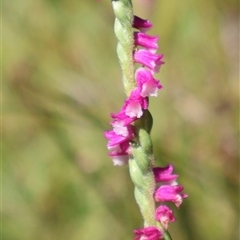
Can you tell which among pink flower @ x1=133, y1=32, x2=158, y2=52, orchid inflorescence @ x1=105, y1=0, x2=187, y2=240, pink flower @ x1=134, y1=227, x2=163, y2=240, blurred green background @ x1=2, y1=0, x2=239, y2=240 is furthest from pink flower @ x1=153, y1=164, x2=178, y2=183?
blurred green background @ x1=2, y1=0, x2=239, y2=240

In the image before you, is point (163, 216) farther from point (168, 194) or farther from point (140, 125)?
point (140, 125)

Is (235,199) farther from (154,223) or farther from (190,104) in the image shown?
(154,223)

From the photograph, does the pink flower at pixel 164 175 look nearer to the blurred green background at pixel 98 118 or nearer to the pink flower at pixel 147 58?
the pink flower at pixel 147 58

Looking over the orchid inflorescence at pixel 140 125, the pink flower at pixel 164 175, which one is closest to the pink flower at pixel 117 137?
the orchid inflorescence at pixel 140 125

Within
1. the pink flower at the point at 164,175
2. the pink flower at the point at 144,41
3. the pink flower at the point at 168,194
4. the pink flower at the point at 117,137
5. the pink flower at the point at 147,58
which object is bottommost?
the pink flower at the point at 168,194

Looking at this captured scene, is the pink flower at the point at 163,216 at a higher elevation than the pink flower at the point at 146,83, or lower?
lower

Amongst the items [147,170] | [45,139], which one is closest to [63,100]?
[45,139]

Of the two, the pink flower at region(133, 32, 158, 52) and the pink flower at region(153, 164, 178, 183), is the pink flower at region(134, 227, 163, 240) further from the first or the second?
the pink flower at region(133, 32, 158, 52)

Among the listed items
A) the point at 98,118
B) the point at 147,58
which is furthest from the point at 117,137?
the point at 98,118
